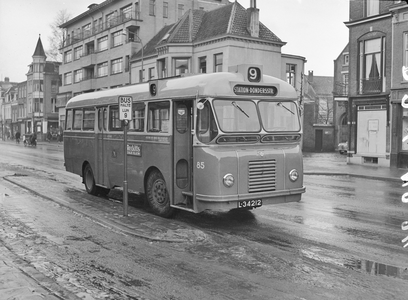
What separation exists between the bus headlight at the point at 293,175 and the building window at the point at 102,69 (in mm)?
52545

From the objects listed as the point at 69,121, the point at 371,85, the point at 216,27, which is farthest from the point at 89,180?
the point at 216,27

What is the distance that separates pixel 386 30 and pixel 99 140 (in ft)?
67.6

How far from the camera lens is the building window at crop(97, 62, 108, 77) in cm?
5984

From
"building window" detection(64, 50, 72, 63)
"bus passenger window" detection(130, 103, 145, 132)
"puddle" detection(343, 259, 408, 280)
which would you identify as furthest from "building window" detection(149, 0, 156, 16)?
"puddle" detection(343, 259, 408, 280)

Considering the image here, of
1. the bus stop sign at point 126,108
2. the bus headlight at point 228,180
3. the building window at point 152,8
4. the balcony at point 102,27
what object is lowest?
the bus headlight at point 228,180

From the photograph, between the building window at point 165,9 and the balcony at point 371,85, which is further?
the building window at point 165,9

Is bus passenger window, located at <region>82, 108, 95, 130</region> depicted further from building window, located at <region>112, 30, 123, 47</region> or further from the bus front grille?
building window, located at <region>112, 30, 123, 47</region>

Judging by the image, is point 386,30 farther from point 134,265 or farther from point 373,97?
point 134,265

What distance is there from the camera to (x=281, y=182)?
9.83m

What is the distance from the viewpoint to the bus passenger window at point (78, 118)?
14.6m

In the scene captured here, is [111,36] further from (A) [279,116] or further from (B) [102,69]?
(A) [279,116]

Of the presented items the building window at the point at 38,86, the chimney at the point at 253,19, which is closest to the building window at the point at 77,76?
the building window at the point at 38,86

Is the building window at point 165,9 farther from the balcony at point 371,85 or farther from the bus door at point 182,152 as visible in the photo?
the bus door at point 182,152

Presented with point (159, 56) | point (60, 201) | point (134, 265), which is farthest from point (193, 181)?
point (159, 56)
